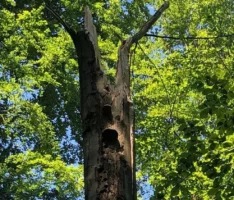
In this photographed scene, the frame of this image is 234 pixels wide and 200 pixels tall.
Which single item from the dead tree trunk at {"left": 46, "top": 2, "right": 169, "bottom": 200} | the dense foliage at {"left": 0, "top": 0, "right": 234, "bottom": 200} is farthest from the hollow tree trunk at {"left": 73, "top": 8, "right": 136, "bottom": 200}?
the dense foliage at {"left": 0, "top": 0, "right": 234, "bottom": 200}

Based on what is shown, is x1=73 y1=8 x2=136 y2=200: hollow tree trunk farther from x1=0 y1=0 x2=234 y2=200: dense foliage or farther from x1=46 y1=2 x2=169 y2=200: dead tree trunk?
x1=0 y1=0 x2=234 y2=200: dense foliage

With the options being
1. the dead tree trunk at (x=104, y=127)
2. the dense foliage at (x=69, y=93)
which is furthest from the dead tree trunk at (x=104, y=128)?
the dense foliage at (x=69, y=93)

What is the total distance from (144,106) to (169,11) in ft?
17.2

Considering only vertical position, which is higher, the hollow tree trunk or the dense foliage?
the dense foliage

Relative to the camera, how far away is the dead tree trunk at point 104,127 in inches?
80.5

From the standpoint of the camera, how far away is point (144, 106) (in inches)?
464

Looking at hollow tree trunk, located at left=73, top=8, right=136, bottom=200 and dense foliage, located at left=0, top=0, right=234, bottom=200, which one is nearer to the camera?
hollow tree trunk, located at left=73, top=8, right=136, bottom=200

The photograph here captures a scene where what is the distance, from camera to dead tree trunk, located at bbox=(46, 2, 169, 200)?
204 centimetres

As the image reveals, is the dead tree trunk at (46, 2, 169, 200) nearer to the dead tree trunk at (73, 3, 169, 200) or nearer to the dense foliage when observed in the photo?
the dead tree trunk at (73, 3, 169, 200)

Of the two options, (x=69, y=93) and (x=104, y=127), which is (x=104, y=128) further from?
(x=69, y=93)

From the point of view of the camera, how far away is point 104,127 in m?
2.23

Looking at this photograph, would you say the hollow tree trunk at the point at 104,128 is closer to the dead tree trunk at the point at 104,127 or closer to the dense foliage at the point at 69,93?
the dead tree trunk at the point at 104,127

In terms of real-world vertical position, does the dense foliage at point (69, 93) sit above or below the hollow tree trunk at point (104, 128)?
above

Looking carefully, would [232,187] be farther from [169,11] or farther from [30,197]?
[169,11]
